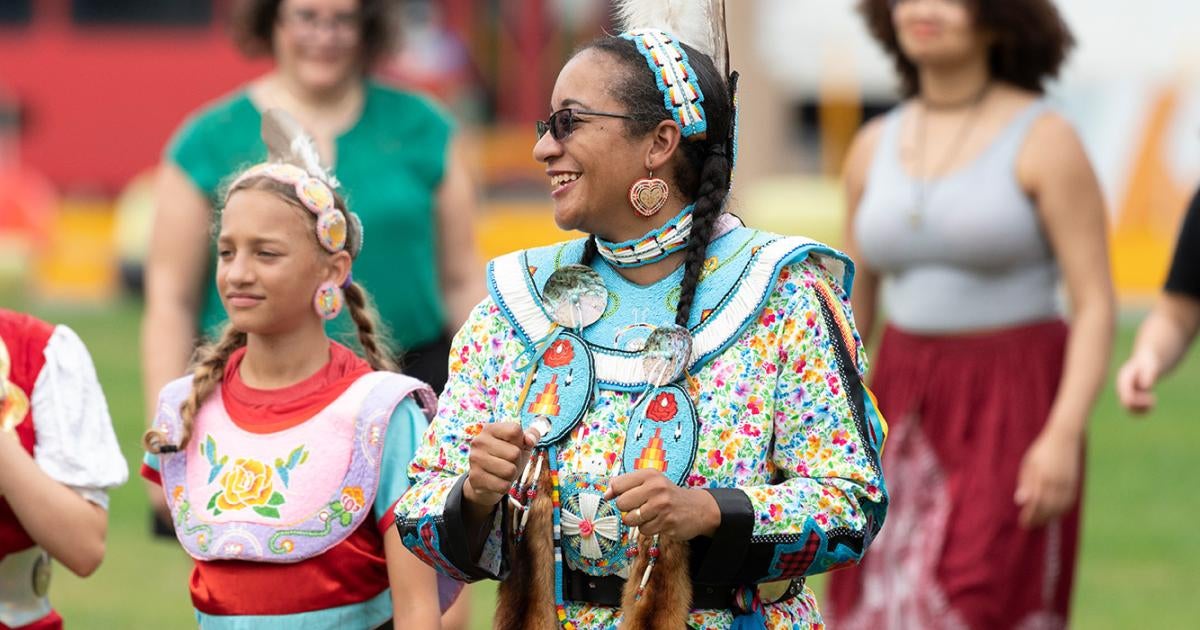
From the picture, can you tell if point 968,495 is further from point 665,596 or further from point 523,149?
point 523,149

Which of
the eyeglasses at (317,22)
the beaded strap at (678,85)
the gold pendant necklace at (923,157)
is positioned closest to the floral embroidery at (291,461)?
the beaded strap at (678,85)

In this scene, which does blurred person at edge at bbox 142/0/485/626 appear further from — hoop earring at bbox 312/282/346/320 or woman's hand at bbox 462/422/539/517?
woman's hand at bbox 462/422/539/517

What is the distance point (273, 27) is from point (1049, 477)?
8.46 feet

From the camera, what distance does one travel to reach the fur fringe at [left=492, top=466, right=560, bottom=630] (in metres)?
3.50

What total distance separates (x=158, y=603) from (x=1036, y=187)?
14.8 ft

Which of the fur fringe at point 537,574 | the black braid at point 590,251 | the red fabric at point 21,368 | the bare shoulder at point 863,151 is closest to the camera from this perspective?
the fur fringe at point 537,574

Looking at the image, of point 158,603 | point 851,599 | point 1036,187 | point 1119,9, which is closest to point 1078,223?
point 1036,187

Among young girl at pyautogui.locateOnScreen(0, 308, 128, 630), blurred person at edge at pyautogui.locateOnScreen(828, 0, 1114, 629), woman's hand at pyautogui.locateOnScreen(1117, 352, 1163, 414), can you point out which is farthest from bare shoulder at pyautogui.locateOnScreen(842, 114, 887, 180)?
young girl at pyautogui.locateOnScreen(0, 308, 128, 630)

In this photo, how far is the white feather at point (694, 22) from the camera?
3.79 meters

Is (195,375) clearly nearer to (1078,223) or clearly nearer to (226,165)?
(226,165)

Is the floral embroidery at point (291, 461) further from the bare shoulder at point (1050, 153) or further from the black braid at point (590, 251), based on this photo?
the bare shoulder at point (1050, 153)

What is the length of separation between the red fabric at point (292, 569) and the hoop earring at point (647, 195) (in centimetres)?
79

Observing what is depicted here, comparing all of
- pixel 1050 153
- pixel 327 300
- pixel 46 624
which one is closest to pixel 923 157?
pixel 1050 153

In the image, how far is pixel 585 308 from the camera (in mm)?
3600
